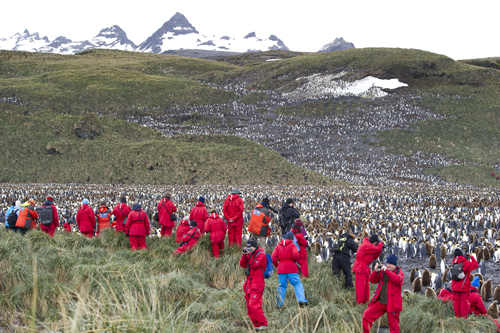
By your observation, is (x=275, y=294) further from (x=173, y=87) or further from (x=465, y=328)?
(x=173, y=87)

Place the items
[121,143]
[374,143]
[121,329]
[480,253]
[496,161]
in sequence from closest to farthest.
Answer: [121,329], [480,253], [121,143], [496,161], [374,143]

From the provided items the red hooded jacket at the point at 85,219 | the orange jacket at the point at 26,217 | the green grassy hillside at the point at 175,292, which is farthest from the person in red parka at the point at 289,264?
the orange jacket at the point at 26,217

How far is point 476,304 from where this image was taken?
5.71 meters

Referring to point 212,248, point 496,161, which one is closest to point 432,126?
point 496,161

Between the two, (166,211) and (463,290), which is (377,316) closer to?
(463,290)

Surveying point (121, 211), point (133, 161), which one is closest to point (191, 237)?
point (121, 211)

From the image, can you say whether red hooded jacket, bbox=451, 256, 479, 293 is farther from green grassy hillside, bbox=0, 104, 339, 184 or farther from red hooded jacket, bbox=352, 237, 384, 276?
green grassy hillside, bbox=0, 104, 339, 184

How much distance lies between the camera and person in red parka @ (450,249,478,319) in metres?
5.54

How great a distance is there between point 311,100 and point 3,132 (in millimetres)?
40538

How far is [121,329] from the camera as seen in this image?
2619 mm

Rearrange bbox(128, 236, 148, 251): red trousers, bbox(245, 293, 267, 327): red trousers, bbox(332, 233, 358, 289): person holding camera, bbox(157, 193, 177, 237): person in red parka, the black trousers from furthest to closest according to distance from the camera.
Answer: bbox(157, 193, 177, 237): person in red parka, bbox(128, 236, 148, 251): red trousers, the black trousers, bbox(332, 233, 358, 289): person holding camera, bbox(245, 293, 267, 327): red trousers

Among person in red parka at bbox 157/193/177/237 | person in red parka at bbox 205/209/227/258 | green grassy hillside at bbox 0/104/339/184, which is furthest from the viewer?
green grassy hillside at bbox 0/104/339/184

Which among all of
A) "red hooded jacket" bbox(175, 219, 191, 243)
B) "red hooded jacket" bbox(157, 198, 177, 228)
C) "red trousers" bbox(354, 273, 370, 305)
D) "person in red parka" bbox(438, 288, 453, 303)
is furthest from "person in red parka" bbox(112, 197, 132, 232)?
"person in red parka" bbox(438, 288, 453, 303)

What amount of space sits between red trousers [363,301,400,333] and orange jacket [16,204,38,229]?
30.2 ft
